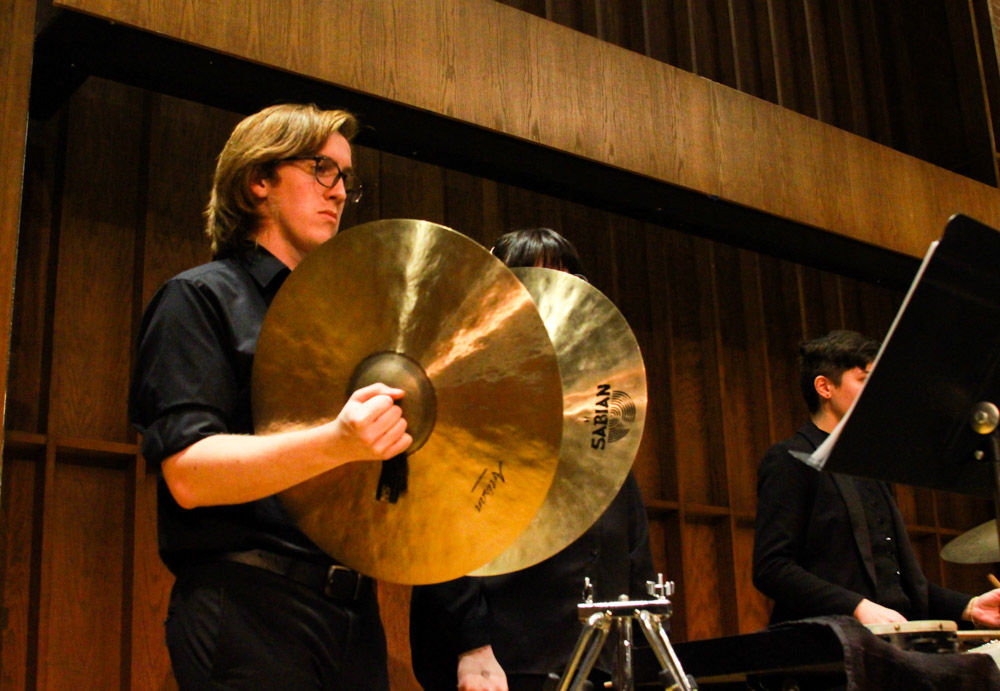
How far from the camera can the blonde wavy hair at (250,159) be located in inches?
69.4

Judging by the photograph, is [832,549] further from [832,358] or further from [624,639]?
[624,639]

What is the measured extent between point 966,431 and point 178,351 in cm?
142

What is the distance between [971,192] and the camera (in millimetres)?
5625

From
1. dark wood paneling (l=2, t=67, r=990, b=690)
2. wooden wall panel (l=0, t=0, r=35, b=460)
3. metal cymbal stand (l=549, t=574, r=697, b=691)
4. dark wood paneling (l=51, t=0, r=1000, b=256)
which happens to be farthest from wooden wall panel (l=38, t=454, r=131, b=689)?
metal cymbal stand (l=549, t=574, r=697, b=691)

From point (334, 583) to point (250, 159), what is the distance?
28.0 inches

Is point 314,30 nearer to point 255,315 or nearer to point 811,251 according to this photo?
point 255,315

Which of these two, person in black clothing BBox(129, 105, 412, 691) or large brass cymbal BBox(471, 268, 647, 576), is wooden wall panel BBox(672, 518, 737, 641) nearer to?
large brass cymbal BBox(471, 268, 647, 576)

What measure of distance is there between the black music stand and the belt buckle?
2.56ft

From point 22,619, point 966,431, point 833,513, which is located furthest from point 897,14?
point 22,619

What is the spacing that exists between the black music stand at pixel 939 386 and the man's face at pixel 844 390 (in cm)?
161

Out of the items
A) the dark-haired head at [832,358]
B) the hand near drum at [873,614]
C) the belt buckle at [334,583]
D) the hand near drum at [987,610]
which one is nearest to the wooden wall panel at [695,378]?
the dark-haired head at [832,358]

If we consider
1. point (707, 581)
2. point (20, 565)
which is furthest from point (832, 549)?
point (20, 565)

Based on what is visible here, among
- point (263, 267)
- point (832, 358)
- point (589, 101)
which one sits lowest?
point (263, 267)

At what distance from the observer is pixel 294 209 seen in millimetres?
1769
